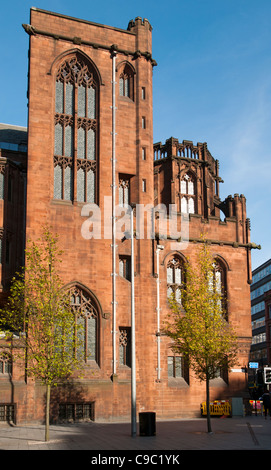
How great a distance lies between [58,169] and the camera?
3294 cm

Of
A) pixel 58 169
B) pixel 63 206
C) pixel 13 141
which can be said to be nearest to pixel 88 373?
pixel 63 206

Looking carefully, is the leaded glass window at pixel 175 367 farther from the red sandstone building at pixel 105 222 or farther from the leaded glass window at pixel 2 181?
the leaded glass window at pixel 2 181

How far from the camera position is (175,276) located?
3547cm

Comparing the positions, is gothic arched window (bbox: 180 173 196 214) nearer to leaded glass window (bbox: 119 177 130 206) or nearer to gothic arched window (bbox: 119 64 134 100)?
leaded glass window (bbox: 119 177 130 206)

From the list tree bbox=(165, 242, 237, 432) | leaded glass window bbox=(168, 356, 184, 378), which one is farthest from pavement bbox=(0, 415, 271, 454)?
leaded glass window bbox=(168, 356, 184, 378)

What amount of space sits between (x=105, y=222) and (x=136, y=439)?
1453cm

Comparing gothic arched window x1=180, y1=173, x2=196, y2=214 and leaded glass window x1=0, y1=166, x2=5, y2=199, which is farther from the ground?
gothic arched window x1=180, y1=173, x2=196, y2=214

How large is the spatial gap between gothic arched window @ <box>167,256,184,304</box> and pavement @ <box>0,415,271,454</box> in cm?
939

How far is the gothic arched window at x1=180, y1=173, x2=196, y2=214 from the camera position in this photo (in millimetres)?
45406

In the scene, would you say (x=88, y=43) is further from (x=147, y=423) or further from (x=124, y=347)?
(x=147, y=423)

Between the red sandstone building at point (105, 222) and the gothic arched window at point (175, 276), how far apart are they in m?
0.07

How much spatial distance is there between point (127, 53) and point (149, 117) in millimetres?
4253

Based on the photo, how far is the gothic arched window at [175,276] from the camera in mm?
35188

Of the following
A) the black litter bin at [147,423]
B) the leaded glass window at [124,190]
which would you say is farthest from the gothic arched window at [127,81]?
the black litter bin at [147,423]
